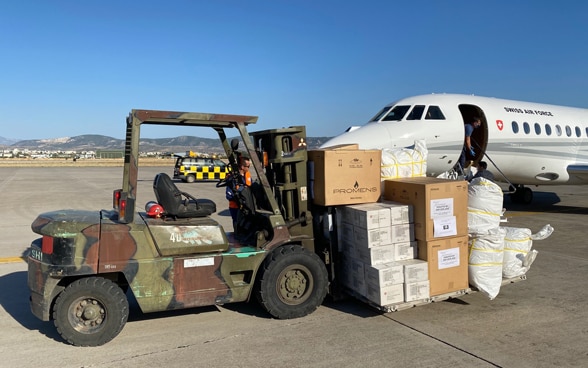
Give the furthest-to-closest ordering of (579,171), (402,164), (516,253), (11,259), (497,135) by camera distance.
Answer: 1. (579,171)
2. (497,135)
3. (11,259)
4. (402,164)
5. (516,253)

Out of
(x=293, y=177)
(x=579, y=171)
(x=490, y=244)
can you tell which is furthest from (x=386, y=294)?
(x=579, y=171)

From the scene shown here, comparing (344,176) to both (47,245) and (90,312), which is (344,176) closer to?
(90,312)

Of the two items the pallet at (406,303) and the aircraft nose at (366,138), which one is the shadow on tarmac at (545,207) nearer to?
the aircraft nose at (366,138)

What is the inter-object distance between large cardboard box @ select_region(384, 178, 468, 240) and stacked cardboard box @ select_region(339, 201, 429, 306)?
14cm

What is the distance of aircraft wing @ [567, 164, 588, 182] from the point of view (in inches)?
555

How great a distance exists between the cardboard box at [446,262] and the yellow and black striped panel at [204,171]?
26.9 m

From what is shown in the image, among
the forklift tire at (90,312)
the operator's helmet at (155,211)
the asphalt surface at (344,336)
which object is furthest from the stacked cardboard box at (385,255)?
the forklift tire at (90,312)

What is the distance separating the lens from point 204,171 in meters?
31.5

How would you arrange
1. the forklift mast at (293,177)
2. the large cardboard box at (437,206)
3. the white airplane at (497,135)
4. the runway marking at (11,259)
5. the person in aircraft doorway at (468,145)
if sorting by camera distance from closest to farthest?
the large cardboard box at (437,206) → the forklift mast at (293,177) → the runway marking at (11,259) → the white airplane at (497,135) → the person in aircraft doorway at (468,145)

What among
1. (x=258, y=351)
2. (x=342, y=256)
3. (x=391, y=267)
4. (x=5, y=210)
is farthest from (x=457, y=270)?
(x=5, y=210)

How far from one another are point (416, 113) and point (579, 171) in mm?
6835

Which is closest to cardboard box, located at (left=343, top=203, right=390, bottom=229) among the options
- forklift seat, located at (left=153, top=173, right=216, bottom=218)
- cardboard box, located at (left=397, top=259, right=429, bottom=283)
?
cardboard box, located at (left=397, top=259, right=429, bottom=283)

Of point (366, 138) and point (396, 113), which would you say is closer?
point (366, 138)

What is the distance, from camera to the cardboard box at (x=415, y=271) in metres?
4.94
